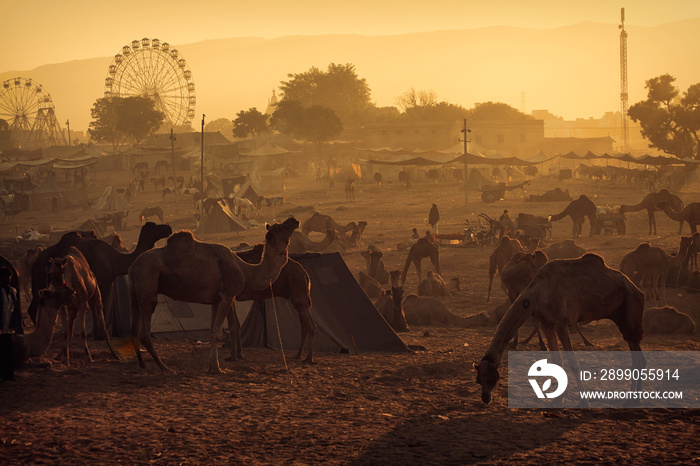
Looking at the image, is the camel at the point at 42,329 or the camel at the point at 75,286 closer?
the camel at the point at 42,329

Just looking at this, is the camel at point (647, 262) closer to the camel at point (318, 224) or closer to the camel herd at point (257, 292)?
the camel herd at point (257, 292)

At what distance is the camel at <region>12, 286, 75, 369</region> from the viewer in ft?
33.7

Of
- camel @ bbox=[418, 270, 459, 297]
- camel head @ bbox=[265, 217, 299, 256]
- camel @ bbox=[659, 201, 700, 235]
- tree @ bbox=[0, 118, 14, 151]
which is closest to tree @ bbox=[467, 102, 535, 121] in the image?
tree @ bbox=[0, 118, 14, 151]

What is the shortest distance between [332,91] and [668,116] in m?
63.4

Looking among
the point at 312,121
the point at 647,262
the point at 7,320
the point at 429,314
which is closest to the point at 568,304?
the point at 429,314

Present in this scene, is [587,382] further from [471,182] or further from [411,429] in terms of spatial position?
[471,182]

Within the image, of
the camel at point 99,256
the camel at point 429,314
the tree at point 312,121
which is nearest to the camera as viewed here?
the camel at point 99,256

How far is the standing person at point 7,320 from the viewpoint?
32.4ft

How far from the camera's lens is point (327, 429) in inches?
329

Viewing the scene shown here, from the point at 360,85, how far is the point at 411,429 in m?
121

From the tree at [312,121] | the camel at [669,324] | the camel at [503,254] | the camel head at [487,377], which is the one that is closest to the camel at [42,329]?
the camel head at [487,377]

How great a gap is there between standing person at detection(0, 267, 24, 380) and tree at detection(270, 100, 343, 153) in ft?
264

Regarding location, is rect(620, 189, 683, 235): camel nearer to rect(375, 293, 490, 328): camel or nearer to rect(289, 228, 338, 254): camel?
rect(289, 228, 338, 254): camel

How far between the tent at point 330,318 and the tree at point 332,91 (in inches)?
4363
